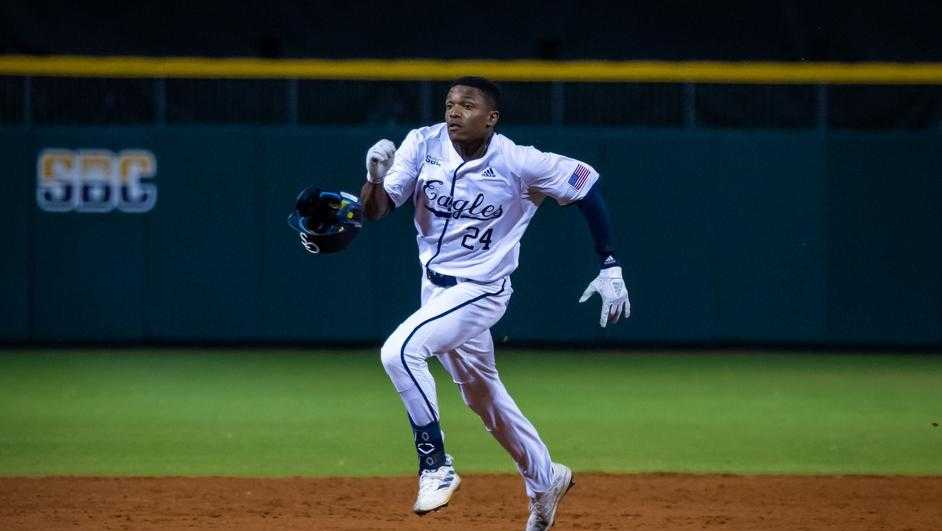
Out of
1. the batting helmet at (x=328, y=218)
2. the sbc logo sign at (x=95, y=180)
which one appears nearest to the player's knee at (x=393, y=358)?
the batting helmet at (x=328, y=218)

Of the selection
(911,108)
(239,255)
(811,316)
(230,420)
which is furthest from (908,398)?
(239,255)

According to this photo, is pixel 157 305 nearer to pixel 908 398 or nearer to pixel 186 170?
pixel 186 170

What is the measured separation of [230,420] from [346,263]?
4.60 m

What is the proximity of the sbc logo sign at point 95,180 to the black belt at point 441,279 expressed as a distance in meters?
9.07

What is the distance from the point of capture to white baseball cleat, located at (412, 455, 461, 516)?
5680mm

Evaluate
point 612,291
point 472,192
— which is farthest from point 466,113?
point 612,291

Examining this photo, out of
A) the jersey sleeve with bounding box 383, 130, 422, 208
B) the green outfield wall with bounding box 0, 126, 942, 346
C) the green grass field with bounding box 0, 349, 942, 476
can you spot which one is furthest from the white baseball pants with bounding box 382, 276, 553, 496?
the green outfield wall with bounding box 0, 126, 942, 346

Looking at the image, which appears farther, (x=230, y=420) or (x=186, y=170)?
(x=186, y=170)

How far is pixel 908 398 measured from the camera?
11625mm

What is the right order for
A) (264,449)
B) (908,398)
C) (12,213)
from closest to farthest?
(264,449) < (908,398) < (12,213)

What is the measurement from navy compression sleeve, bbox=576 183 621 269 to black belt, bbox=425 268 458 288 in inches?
25.5

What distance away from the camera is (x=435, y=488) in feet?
18.9

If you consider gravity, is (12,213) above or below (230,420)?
above

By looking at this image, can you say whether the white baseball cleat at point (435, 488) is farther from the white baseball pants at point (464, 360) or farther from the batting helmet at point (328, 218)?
the batting helmet at point (328, 218)
